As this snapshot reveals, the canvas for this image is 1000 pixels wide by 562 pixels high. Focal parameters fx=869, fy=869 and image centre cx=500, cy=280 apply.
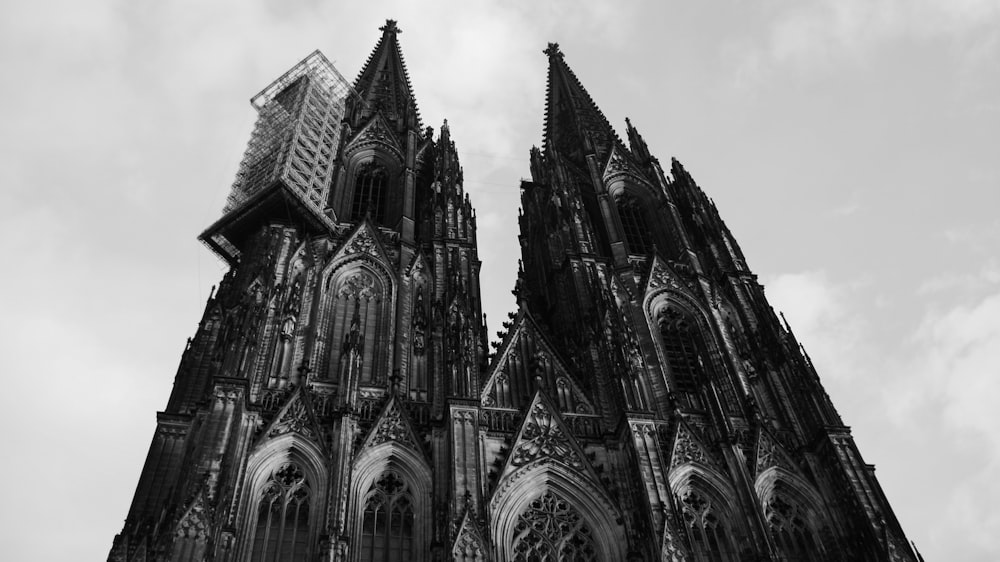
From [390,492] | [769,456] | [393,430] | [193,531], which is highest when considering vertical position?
[393,430]

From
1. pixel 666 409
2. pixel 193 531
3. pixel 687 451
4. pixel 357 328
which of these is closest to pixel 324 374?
pixel 357 328

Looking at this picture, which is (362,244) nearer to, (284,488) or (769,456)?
(284,488)

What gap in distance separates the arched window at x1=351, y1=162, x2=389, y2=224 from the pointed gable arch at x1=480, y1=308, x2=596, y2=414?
7.30 metres

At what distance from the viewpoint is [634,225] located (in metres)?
33.2

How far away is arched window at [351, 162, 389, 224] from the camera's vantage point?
3078 cm

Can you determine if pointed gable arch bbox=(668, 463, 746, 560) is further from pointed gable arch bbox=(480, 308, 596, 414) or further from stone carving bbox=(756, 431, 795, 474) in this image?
pointed gable arch bbox=(480, 308, 596, 414)

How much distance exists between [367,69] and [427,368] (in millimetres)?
24877

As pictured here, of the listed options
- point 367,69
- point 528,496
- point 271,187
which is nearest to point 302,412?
point 528,496

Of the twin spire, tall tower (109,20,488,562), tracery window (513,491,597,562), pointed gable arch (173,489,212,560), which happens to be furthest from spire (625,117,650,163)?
pointed gable arch (173,489,212,560)

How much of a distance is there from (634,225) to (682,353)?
301 inches

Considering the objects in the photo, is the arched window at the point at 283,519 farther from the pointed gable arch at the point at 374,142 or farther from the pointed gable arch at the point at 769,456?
the pointed gable arch at the point at 374,142

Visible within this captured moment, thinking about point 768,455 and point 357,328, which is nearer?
point 768,455

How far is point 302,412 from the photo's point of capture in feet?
70.3

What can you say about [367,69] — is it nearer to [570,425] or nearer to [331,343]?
[331,343]
